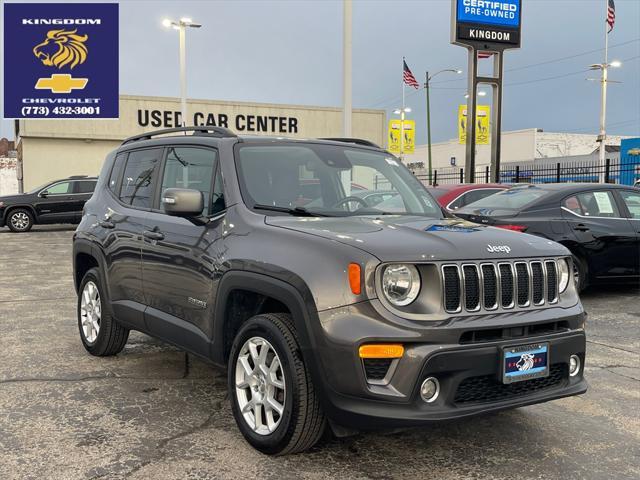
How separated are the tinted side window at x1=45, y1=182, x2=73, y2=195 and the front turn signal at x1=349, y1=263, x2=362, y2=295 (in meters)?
19.3

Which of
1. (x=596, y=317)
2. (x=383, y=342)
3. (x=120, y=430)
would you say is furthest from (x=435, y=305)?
(x=596, y=317)

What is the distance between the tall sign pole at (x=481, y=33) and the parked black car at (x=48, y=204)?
11686 mm

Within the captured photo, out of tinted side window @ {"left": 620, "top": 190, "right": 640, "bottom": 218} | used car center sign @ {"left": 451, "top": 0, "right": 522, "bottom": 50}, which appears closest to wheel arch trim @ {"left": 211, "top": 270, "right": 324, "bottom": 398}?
tinted side window @ {"left": 620, "top": 190, "right": 640, "bottom": 218}

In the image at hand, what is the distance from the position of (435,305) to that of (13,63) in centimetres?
2318

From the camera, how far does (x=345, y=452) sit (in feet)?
11.6

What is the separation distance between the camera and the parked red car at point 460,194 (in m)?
10.4

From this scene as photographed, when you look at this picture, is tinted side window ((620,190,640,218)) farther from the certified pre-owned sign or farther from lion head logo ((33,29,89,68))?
lion head logo ((33,29,89,68))

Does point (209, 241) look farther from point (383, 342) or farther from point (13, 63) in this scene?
point (13, 63)

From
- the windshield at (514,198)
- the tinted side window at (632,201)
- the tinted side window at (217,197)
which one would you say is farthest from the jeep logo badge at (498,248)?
the tinted side window at (632,201)

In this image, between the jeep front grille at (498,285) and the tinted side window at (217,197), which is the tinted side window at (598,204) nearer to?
the jeep front grille at (498,285)

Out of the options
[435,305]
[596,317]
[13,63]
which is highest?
[13,63]

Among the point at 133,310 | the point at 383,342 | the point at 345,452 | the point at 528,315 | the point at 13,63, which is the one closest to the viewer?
the point at 383,342

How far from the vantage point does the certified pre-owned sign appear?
21656 mm

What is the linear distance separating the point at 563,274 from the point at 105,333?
11.8 ft
